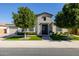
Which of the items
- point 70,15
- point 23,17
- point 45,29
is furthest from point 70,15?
point 45,29

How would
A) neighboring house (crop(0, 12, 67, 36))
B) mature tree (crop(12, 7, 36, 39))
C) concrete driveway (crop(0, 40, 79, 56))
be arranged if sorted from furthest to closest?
neighboring house (crop(0, 12, 67, 36)) < mature tree (crop(12, 7, 36, 39)) < concrete driveway (crop(0, 40, 79, 56))

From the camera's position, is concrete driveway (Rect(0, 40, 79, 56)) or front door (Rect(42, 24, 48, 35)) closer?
concrete driveway (Rect(0, 40, 79, 56))

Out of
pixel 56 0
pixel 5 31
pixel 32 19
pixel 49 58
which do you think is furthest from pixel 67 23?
pixel 5 31

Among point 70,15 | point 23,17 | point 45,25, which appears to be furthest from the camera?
point 45,25

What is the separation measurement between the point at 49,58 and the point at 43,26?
21.1m

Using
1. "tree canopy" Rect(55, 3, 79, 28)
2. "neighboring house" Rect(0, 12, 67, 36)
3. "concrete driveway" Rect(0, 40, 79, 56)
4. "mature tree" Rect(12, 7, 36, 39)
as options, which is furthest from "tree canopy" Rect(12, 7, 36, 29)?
"concrete driveway" Rect(0, 40, 79, 56)

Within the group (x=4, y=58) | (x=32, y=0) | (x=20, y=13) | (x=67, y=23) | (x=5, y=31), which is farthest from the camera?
(x=5, y=31)

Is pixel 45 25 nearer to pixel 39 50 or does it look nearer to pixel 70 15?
pixel 70 15

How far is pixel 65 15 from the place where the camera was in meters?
21.2

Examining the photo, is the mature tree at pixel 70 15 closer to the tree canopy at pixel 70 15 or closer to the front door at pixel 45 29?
the tree canopy at pixel 70 15

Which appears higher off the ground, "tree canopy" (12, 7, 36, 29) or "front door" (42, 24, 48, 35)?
"tree canopy" (12, 7, 36, 29)

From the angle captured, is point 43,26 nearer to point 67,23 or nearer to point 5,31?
point 67,23

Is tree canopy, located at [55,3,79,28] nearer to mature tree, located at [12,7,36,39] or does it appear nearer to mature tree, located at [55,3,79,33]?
mature tree, located at [55,3,79,33]

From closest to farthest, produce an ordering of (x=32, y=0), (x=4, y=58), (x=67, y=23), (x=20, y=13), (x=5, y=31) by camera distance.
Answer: (x=4, y=58) → (x=32, y=0) → (x=67, y=23) → (x=20, y=13) → (x=5, y=31)
